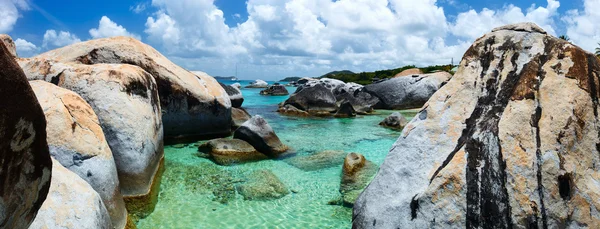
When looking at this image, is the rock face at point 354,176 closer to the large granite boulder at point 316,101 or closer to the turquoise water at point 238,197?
the turquoise water at point 238,197

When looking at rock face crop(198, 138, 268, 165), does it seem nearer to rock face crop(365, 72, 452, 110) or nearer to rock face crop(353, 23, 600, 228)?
rock face crop(353, 23, 600, 228)

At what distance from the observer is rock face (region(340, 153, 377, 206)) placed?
9403 mm

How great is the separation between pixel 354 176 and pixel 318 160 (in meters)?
2.22

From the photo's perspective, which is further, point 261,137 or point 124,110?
point 261,137

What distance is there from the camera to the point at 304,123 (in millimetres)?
23297

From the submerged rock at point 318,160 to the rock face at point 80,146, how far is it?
5906 mm

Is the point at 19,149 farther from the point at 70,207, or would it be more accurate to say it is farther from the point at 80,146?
the point at 80,146

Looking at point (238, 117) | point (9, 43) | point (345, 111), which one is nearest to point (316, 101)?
point (345, 111)

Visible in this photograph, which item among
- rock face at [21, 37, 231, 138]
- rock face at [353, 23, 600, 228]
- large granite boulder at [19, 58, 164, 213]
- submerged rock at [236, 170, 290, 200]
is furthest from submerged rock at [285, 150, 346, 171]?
rock face at [353, 23, 600, 228]

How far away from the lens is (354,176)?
431 inches

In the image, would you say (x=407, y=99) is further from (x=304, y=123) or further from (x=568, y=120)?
(x=568, y=120)

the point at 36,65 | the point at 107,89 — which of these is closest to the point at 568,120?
the point at 107,89

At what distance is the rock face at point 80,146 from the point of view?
6.86 meters

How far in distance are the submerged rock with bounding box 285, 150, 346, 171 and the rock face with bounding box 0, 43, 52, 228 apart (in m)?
9.45
